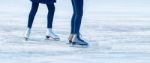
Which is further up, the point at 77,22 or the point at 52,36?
the point at 77,22

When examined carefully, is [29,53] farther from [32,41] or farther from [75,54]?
[32,41]

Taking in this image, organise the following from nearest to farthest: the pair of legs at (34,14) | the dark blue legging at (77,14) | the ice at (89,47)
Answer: the ice at (89,47), the dark blue legging at (77,14), the pair of legs at (34,14)

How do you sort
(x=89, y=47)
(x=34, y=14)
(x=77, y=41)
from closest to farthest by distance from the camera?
1. (x=89, y=47)
2. (x=77, y=41)
3. (x=34, y=14)

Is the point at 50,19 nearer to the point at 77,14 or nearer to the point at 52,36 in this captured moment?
the point at 52,36

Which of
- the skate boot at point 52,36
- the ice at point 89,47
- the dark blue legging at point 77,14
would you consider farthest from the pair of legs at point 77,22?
the skate boot at point 52,36

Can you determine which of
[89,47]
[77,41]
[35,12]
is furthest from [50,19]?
[89,47]

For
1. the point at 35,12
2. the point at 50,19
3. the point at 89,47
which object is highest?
the point at 35,12

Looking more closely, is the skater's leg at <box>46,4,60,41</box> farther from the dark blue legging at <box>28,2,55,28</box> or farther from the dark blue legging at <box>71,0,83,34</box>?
the dark blue legging at <box>71,0,83,34</box>

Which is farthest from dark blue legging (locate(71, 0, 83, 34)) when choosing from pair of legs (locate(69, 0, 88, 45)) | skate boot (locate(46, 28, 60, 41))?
skate boot (locate(46, 28, 60, 41))

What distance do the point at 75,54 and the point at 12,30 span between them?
3434 mm

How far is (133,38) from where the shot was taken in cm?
982

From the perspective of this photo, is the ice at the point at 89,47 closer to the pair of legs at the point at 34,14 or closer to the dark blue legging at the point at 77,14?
the pair of legs at the point at 34,14

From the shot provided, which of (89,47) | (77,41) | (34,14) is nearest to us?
(89,47)

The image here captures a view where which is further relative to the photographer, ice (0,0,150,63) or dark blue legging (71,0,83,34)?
dark blue legging (71,0,83,34)
